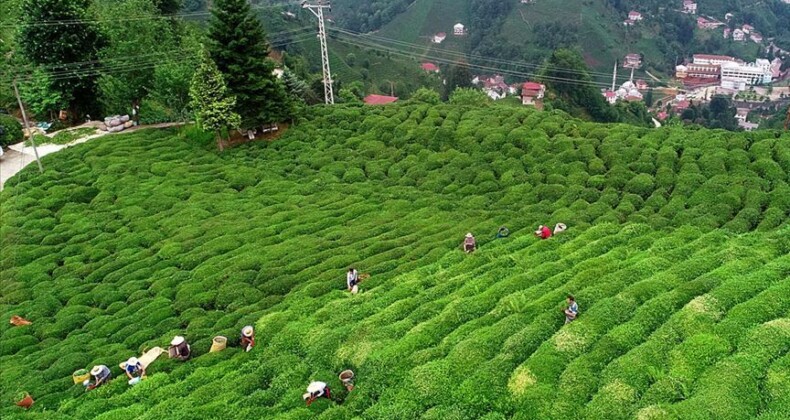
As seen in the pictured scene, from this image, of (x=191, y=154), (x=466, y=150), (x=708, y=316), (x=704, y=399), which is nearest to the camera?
(x=704, y=399)

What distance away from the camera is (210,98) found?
29922 mm

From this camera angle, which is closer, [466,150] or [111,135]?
[466,150]

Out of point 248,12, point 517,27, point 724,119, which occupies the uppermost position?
point 248,12

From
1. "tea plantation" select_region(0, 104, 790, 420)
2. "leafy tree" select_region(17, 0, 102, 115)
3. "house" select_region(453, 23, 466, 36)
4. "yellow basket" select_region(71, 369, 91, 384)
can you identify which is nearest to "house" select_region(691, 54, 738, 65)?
"house" select_region(453, 23, 466, 36)

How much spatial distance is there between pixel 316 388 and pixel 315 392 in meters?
0.09

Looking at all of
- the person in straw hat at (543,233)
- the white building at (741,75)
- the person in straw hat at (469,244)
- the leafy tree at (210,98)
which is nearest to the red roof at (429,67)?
the white building at (741,75)

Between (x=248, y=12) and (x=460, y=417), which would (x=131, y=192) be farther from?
(x=460, y=417)

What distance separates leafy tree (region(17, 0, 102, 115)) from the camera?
110 feet

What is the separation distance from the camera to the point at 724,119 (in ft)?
333

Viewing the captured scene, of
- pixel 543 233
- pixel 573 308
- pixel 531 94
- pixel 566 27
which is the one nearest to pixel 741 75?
pixel 566 27

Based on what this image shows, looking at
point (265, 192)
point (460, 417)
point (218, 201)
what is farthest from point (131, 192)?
point (460, 417)

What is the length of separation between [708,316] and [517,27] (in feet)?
443

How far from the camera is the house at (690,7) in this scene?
16164cm

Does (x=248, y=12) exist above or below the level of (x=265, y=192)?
above
